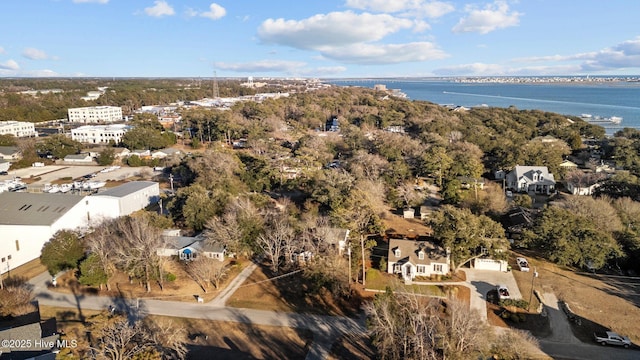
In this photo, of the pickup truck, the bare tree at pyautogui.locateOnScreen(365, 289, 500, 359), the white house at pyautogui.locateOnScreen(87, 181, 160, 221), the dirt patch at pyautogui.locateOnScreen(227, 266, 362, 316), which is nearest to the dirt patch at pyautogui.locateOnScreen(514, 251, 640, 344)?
the pickup truck

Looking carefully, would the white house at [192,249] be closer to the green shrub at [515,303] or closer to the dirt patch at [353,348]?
the dirt patch at [353,348]

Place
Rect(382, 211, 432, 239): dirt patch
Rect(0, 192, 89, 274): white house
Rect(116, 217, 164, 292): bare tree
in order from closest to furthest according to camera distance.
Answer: Rect(116, 217, 164, 292): bare tree → Rect(0, 192, 89, 274): white house → Rect(382, 211, 432, 239): dirt patch

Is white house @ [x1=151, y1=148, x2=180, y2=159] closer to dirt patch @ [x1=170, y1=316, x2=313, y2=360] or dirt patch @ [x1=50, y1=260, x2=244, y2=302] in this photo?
dirt patch @ [x1=50, y1=260, x2=244, y2=302]

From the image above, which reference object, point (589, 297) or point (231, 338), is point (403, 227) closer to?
point (589, 297)

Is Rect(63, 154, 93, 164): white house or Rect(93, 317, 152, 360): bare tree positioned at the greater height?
Rect(63, 154, 93, 164): white house

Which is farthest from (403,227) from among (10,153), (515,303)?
(10,153)

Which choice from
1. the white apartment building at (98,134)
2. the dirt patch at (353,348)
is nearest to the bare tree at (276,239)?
the dirt patch at (353,348)

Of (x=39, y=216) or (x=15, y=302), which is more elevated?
(x=39, y=216)
